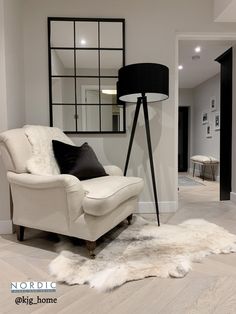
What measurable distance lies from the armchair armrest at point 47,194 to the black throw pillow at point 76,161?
0.34 metres

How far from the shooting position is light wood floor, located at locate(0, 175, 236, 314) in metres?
1.20

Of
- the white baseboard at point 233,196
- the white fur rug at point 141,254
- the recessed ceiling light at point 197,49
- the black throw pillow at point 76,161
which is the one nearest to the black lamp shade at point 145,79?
the black throw pillow at point 76,161

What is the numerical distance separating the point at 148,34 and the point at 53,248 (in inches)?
94.9

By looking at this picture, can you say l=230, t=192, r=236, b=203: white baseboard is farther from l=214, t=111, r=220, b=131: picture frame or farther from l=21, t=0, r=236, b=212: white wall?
l=214, t=111, r=220, b=131: picture frame

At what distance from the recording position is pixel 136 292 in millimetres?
1331

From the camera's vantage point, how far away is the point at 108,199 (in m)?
1.66

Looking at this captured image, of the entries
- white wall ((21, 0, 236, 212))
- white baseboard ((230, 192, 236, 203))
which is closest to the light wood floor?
white wall ((21, 0, 236, 212))

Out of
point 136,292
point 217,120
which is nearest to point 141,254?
point 136,292

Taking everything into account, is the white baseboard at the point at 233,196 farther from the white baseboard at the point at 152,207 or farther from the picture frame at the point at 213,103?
the picture frame at the point at 213,103

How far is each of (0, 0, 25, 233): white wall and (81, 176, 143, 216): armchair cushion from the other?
90 centimetres

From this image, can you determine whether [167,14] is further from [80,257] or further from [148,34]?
[80,257]

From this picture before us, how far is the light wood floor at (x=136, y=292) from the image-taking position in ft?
3.94

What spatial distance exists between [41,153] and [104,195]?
77cm

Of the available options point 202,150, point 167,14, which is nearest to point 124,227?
point 167,14
